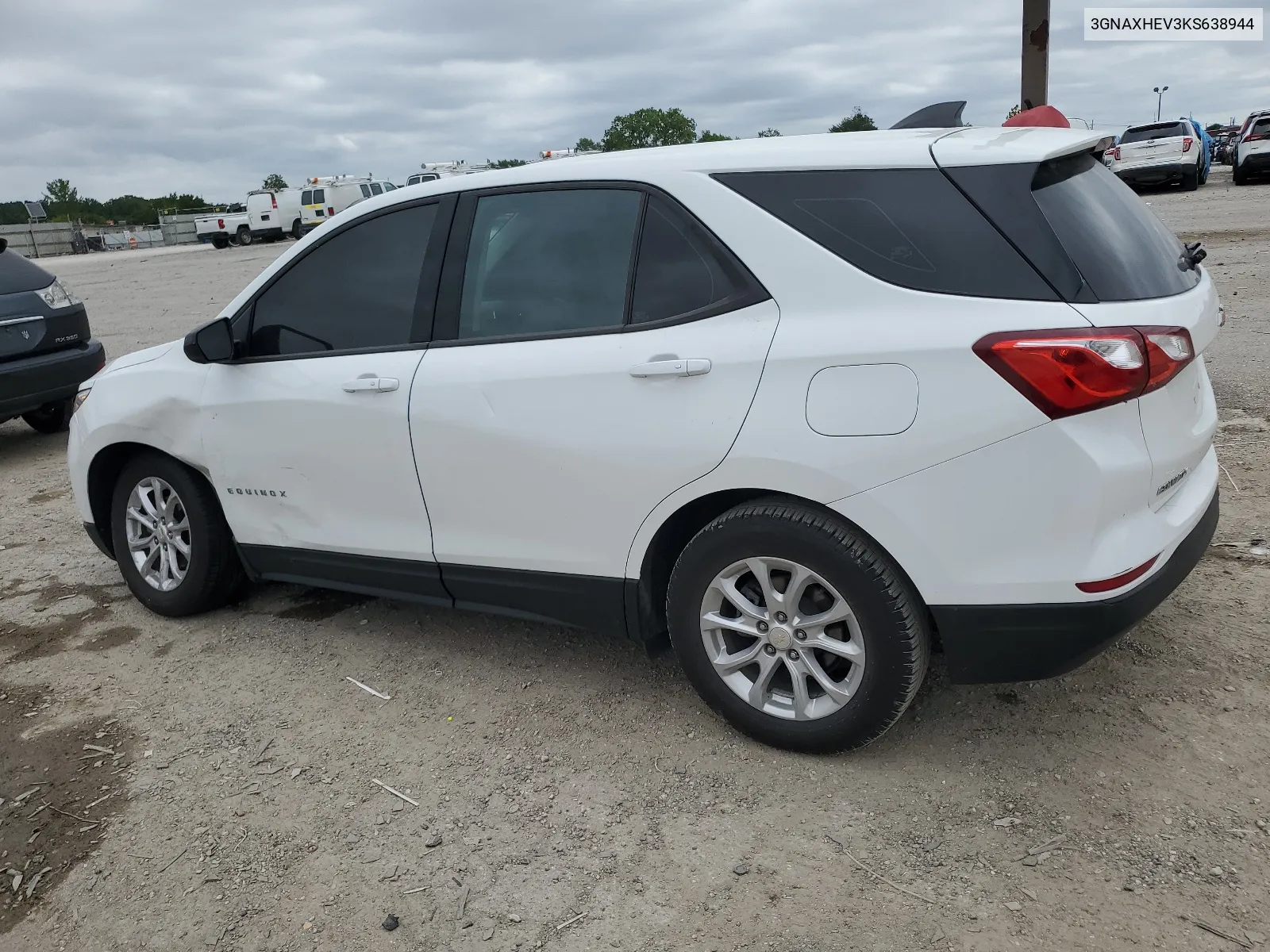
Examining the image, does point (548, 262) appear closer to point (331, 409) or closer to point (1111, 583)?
point (331, 409)

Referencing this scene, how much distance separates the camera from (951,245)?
2.75m

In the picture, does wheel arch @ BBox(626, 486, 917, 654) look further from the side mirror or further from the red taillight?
the side mirror

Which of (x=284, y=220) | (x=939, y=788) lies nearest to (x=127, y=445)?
(x=939, y=788)

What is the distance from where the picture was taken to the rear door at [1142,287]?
8.73 ft

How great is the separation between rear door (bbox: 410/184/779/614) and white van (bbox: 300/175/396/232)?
1495 inches

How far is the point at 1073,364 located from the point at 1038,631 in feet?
2.28

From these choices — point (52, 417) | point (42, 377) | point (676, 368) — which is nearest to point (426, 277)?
point (676, 368)

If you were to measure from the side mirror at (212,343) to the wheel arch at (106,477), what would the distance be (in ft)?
2.18

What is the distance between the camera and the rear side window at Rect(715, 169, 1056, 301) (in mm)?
2689

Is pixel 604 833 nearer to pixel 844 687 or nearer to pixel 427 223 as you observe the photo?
pixel 844 687

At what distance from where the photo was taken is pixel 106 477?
4.77 m

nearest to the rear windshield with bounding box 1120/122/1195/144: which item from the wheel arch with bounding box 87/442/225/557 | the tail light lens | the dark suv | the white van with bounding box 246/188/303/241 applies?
the dark suv

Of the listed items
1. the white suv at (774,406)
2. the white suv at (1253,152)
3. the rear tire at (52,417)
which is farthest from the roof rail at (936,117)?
the white suv at (1253,152)

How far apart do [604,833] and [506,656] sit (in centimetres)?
125
